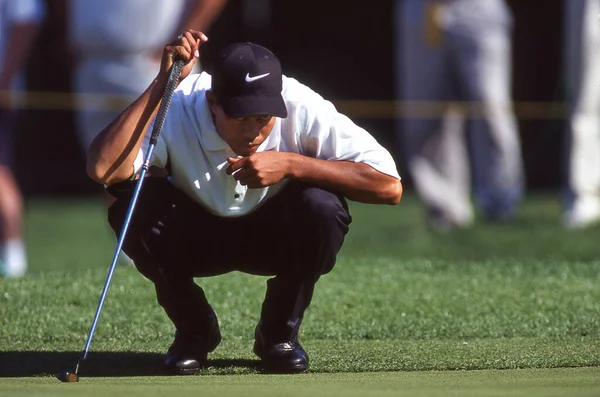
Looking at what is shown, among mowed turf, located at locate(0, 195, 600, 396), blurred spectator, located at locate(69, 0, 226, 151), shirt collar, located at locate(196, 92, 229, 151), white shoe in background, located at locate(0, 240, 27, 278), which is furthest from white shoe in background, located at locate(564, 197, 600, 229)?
shirt collar, located at locate(196, 92, 229, 151)

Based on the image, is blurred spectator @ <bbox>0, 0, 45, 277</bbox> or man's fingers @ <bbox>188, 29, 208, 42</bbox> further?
blurred spectator @ <bbox>0, 0, 45, 277</bbox>

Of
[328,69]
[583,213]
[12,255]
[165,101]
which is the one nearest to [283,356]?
[165,101]

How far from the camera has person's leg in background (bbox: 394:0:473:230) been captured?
10.3 metres

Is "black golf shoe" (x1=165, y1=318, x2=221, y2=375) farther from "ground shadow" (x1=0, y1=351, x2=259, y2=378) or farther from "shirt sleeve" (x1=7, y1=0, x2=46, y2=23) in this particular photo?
"shirt sleeve" (x1=7, y1=0, x2=46, y2=23)

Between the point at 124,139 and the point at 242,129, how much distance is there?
0.42 metres

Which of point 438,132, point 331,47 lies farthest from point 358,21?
point 438,132

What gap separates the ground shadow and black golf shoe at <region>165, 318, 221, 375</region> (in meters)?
0.04

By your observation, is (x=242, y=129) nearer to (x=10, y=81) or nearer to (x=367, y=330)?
(x=367, y=330)

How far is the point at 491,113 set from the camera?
33.9ft

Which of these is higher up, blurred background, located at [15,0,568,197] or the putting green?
the putting green

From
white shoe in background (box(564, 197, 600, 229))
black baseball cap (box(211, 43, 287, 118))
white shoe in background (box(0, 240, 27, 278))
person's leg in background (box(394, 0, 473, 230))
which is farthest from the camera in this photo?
person's leg in background (box(394, 0, 473, 230))

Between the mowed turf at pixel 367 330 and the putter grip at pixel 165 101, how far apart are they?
2.85ft

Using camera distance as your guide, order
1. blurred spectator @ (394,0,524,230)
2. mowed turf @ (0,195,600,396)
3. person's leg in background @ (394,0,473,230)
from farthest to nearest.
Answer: person's leg in background @ (394,0,473,230) < blurred spectator @ (394,0,524,230) < mowed turf @ (0,195,600,396)

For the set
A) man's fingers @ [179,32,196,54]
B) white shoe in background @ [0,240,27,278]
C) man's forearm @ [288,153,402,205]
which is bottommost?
white shoe in background @ [0,240,27,278]
